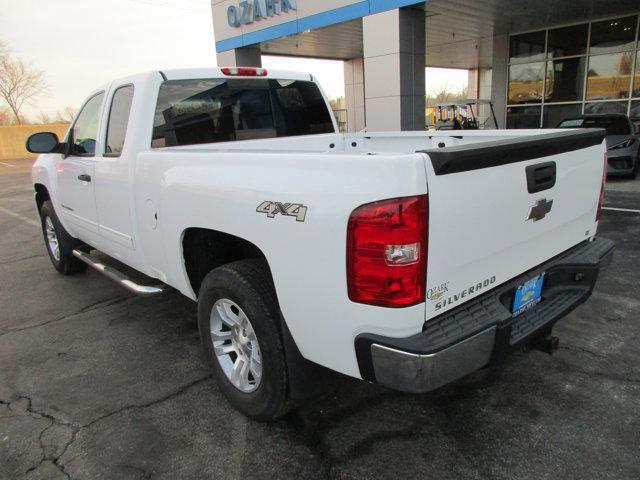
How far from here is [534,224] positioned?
241 cm

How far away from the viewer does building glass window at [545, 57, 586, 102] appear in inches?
620

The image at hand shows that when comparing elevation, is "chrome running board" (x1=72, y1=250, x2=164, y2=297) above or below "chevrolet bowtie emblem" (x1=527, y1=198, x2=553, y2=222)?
below

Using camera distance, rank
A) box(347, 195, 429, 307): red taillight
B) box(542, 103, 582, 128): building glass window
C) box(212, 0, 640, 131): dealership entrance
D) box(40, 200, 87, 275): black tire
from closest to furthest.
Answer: box(347, 195, 429, 307): red taillight → box(40, 200, 87, 275): black tire → box(212, 0, 640, 131): dealership entrance → box(542, 103, 582, 128): building glass window

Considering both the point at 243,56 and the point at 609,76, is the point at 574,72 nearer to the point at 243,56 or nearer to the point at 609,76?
the point at 609,76

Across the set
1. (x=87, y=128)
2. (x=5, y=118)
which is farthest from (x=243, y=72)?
(x=5, y=118)

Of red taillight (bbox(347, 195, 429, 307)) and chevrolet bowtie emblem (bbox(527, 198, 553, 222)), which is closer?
red taillight (bbox(347, 195, 429, 307))

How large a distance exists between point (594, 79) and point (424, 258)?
16636 millimetres

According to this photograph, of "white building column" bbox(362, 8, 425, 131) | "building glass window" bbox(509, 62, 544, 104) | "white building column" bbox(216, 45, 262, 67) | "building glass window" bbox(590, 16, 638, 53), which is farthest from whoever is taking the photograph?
"building glass window" bbox(509, 62, 544, 104)

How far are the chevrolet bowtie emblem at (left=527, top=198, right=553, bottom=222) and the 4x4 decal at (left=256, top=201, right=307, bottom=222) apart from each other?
111cm

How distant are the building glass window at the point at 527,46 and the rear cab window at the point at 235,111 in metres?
14.8

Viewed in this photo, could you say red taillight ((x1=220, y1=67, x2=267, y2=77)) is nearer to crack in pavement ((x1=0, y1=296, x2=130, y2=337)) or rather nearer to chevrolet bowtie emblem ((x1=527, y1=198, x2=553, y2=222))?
crack in pavement ((x1=0, y1=296, x2=130, y2=337))

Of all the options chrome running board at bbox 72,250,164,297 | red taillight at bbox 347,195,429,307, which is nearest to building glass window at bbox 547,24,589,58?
chrome running board at bbox 72,250,164,297

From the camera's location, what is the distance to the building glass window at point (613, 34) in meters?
14.3

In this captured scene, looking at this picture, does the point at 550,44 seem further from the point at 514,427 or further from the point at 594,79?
the point at 514,427
